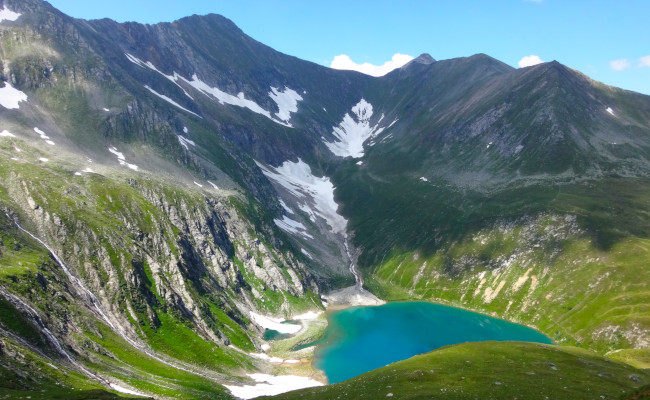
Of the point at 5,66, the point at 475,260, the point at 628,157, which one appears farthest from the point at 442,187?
the point at 5,66

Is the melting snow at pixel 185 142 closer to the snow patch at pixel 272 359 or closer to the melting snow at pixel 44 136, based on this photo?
the melting snow at pixel 44 136

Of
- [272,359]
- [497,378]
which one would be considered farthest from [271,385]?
[497,378]

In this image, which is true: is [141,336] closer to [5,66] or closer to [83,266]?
[83,266]

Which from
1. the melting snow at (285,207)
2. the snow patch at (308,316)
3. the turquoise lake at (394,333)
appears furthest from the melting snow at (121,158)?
the turquoise lake at (394,333)

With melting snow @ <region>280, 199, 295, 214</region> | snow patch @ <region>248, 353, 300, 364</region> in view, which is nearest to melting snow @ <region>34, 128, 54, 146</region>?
snow patch @ <region>248, 353, 300, 364</region>

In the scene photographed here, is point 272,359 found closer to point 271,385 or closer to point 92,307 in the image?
point 271,385
